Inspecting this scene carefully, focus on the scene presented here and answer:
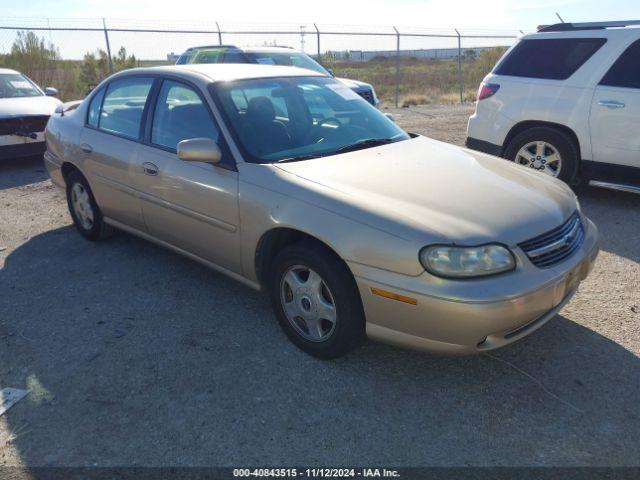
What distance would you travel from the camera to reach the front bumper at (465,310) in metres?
2.60

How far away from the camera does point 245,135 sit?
3.55 metres

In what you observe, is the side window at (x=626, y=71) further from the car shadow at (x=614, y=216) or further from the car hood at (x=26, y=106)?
the car hood at (x=26, y=106)

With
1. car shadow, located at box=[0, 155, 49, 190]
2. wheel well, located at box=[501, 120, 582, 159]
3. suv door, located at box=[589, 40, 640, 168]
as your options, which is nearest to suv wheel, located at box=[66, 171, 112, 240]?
car shadow, located at box=[0, 155, 49, 190]

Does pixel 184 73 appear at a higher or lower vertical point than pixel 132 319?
higher

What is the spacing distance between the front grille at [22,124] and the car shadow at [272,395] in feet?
17.0

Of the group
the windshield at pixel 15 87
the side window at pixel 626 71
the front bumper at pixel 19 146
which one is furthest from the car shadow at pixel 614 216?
the windshield at pixel 15 87

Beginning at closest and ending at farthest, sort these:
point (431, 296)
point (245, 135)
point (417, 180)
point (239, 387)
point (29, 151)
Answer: point (431, 296) < point (239, 387) < point (417, 180) < point (245, 135) < point (29, 151)

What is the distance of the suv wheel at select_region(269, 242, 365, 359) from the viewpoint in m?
2.96

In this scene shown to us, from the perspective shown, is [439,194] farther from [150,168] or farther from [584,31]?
[584,31]

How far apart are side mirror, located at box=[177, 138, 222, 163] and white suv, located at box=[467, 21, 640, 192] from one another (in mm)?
4278

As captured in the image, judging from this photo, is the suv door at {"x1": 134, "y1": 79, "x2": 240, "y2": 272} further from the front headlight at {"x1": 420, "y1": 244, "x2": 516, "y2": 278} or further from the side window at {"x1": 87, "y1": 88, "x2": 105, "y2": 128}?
the front headlight at {"x1": 420, "y1": 244, "x2": 516, "y2": 278}

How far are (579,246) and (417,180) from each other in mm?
1020

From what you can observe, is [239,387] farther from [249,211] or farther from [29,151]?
[29,151]

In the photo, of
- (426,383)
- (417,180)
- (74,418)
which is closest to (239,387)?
(74,418)
